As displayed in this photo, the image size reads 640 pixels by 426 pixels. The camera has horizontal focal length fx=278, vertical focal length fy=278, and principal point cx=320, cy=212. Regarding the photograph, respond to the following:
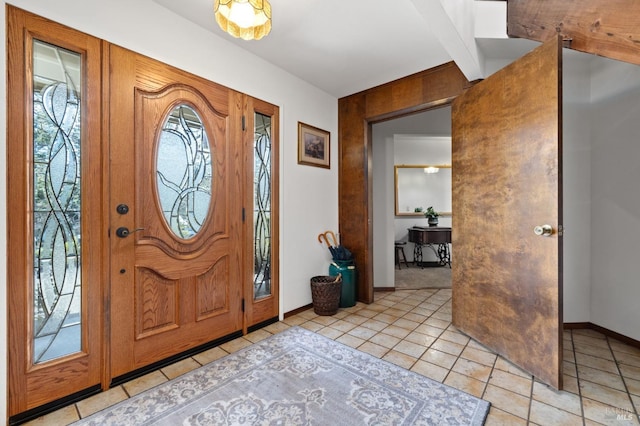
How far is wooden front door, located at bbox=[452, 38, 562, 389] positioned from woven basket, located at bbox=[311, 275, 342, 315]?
1165mm

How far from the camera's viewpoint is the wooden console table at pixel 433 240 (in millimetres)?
5309

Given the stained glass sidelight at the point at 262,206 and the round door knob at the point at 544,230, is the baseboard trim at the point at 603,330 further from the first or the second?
the stained glass sidelight at the point at 262,206

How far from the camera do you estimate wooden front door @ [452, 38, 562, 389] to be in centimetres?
172

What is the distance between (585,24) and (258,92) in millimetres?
2352

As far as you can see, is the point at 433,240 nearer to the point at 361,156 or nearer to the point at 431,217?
the point at 431,217

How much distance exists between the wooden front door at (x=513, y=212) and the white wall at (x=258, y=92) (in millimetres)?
1452

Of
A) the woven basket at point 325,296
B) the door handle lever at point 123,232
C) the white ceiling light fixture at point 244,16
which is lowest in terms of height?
the woven basket at point 325,296

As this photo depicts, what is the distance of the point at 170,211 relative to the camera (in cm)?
204

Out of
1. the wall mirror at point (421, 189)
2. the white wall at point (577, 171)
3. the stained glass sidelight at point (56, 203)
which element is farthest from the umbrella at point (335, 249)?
the wall mirror at point (421, 189)

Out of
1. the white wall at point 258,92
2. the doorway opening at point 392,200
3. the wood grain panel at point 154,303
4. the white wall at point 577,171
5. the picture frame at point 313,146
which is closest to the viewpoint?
the white wall at point 258,92

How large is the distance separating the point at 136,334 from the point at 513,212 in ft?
8.96

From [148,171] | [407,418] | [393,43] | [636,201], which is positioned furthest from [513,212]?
[148,171]

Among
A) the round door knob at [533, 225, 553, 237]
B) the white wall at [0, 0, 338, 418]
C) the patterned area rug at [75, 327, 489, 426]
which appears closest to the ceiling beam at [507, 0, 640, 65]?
the round door knob at [533, 225, 553, 237]

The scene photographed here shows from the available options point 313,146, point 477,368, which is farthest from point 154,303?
point 477,368
